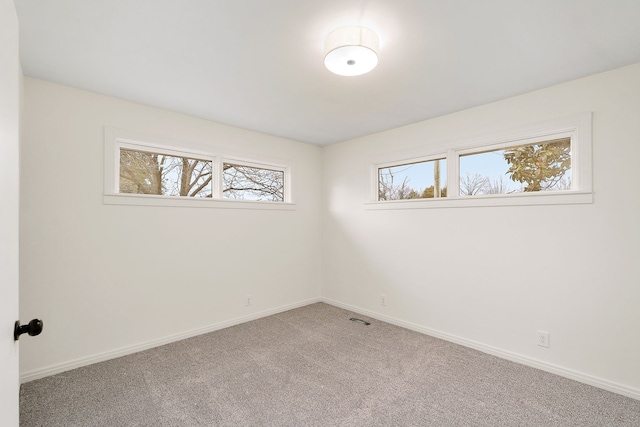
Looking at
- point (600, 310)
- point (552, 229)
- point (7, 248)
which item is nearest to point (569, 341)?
point (600, 310)

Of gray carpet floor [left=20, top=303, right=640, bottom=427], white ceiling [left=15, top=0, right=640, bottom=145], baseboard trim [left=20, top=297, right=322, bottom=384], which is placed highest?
white ceiling [left=15, top=0, right=640, bottom=145]

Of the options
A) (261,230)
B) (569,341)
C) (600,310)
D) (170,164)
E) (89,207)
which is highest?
(170,164)

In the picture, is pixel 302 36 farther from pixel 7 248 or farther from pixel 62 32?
pixel 7 248

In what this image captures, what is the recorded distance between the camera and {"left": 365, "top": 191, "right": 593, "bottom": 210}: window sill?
96.6 inches

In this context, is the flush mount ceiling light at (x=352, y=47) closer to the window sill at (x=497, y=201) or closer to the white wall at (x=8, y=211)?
the white wall at (x=8, y=211)

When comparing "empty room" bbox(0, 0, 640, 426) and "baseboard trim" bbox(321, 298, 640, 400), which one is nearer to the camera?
"empty room" bbox(0, 0, 640, 426)

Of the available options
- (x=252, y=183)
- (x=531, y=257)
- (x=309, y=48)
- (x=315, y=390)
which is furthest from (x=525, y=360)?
(x=252, y=183)

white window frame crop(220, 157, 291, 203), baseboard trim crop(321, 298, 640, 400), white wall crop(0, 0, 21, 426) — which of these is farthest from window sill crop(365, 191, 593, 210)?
white wall crop(0, 0, 21, 426)

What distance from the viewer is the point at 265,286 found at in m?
3.92

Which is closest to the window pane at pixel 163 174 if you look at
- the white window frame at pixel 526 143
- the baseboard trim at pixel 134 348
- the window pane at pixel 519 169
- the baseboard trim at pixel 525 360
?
the baseboard trim at pixel 134 348

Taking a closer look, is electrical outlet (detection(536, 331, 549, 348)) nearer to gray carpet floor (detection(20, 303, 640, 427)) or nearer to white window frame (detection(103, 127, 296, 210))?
gray carpet floor (detection(20, 303, 640, 427))

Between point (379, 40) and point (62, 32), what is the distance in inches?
75.9

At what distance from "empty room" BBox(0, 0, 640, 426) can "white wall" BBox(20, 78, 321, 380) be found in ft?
0.06

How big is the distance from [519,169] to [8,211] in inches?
135
